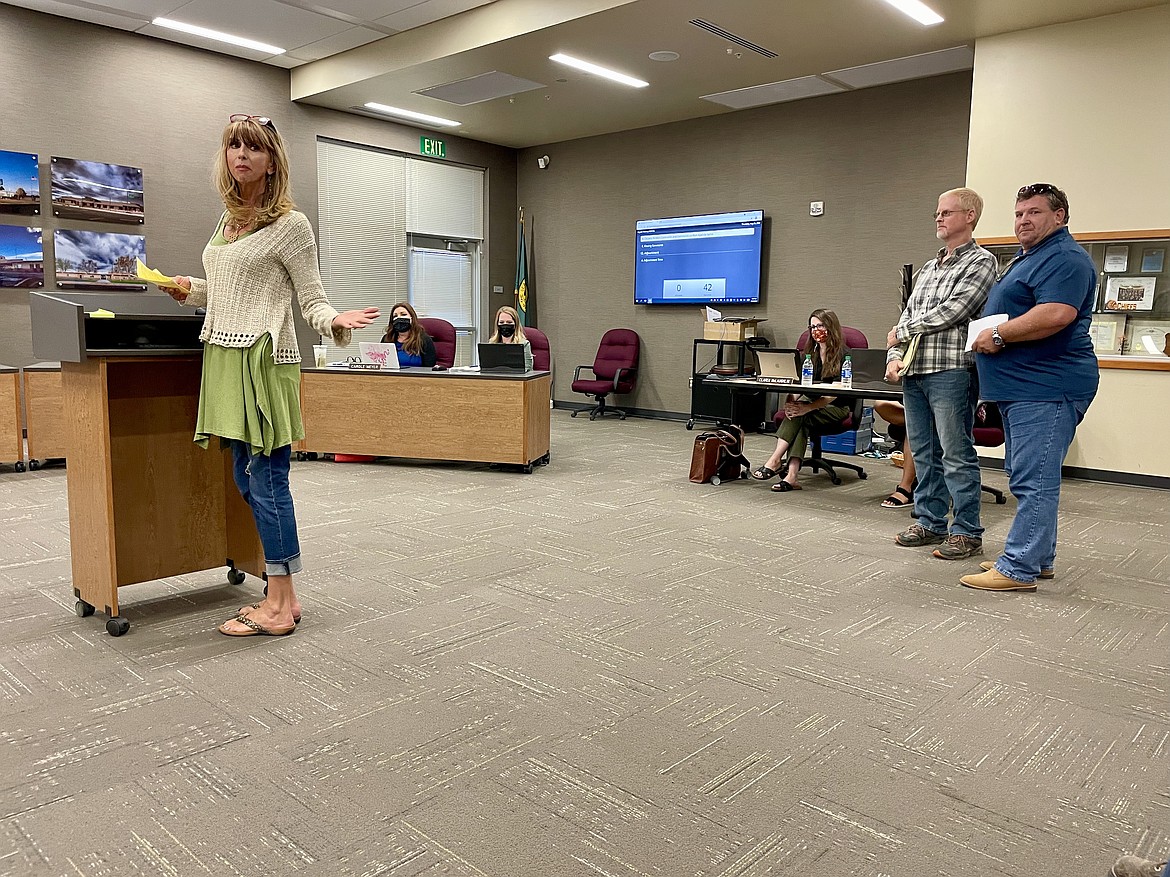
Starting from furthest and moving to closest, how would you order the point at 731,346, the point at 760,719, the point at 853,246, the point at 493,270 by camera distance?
1. the point at 493,270
2. the point at 731,346
3. the point at 853,246
4. the point at 760,719

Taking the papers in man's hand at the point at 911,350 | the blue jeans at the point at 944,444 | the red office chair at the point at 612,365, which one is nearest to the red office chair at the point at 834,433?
the blue jeans at the point at 944,444

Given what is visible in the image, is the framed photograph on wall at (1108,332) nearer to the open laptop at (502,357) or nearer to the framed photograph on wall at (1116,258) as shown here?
the framed photograph on wall at (1116,258)

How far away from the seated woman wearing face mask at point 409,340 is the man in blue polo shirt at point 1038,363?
401 centimetres

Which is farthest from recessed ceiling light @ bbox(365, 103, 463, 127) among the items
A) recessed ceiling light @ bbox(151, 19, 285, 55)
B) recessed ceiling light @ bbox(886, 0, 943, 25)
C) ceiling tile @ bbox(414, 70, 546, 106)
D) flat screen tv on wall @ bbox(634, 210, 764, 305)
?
recessed ceiling light @ bbox(886, 0, 943, 25)

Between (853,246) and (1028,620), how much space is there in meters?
5.48

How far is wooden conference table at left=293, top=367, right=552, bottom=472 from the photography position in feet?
18.9

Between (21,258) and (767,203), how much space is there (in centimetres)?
658

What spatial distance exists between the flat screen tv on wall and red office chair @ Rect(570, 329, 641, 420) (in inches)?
18.5

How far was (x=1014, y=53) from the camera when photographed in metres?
6.06

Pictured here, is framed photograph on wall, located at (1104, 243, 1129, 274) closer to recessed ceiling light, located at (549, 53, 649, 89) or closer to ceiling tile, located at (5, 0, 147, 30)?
recessed ceiling light, located at (549, 53, 649, 89)

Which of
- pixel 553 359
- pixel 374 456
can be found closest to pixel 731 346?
pixel 553 359

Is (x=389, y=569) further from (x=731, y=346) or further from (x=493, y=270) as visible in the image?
(x=493, y=270)

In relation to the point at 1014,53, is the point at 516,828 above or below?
below

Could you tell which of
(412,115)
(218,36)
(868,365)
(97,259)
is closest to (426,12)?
(218,36)
